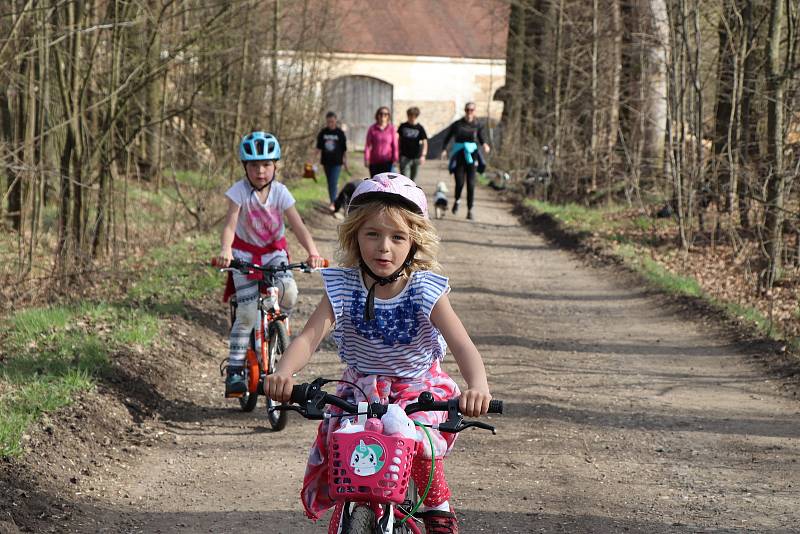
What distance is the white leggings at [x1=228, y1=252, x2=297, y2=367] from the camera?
25.5 ft

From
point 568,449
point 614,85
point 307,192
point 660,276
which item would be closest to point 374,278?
point 568,449

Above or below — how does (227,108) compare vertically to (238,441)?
above

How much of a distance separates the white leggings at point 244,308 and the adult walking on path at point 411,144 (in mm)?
12675

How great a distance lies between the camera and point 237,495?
6.16 meters

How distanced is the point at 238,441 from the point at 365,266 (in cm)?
358

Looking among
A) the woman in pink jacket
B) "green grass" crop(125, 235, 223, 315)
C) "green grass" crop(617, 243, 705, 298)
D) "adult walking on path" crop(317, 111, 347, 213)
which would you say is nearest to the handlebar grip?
"green grass" crop(125, 235, 223, 315)

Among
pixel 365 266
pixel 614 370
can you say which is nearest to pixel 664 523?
pixel 365 266

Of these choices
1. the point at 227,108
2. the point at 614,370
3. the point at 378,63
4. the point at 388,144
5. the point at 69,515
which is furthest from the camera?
the point at 378,63

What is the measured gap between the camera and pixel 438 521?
4020 millimetres

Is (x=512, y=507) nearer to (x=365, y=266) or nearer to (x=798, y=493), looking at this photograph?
(x=798, y=493)

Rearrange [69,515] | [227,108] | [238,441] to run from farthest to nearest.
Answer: [227,108]
[238,441]
[69,515]

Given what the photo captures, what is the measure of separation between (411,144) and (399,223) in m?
16.7

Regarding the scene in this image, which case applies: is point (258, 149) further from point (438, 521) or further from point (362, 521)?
point (362, 521)

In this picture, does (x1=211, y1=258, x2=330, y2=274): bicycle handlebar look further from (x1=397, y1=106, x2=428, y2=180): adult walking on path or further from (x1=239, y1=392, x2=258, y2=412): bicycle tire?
(x1=397, y1=106, x2=428, y2=180): adult walking on path
